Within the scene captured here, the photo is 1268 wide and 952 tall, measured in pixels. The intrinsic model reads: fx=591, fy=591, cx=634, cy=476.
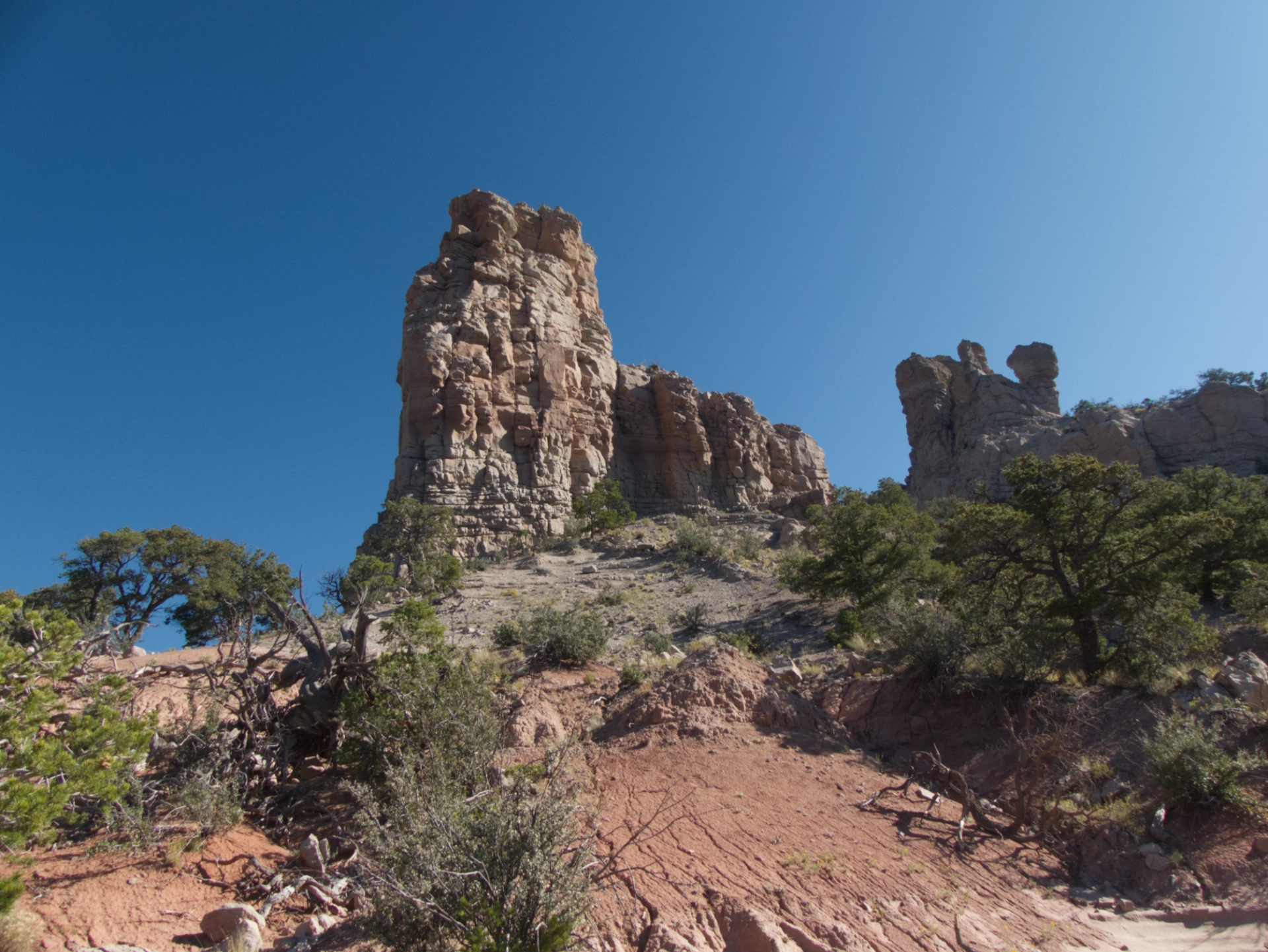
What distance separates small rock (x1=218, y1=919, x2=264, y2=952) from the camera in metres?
3.67

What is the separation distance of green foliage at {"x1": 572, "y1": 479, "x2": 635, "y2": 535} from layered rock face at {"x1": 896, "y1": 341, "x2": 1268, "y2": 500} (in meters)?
21.6

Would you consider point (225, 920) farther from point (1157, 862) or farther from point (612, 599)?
point (612, 599)

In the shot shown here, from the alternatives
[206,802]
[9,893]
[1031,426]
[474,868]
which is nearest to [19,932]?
[9,893]

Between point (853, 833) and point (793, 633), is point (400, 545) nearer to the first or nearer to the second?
point (793, 633)

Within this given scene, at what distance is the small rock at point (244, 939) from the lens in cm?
367

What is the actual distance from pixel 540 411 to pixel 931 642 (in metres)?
32.3

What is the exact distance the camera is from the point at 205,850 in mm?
4945

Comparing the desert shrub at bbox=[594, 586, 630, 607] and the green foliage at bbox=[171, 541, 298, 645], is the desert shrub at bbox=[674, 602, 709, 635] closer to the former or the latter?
the desert shrub at bbox=[594, 586, 630, 607]

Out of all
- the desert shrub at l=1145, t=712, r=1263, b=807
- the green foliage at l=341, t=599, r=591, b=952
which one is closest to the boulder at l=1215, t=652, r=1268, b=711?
the desert shrub at l=1145, t=712, r=1263, b=807

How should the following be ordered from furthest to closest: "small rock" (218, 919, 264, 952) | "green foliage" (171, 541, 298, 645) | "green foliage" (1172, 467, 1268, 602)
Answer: "green foliage" (171, 541, 298, 645) < "green foliage" (1172, 467, 1268, 602) < "small rock" (218, 919, 264, 952)

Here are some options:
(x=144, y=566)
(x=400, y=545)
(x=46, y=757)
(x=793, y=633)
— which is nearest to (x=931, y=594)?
(x=793, y=633)

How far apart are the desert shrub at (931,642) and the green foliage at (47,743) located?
378 inches

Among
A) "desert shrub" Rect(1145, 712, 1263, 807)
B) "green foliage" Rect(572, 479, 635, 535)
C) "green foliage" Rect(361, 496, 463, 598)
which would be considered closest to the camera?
"desert shrub" Rect(1145, 712, 1263, 807)

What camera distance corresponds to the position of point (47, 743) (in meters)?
3.88
